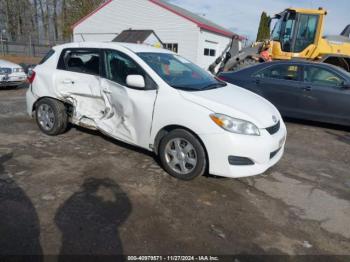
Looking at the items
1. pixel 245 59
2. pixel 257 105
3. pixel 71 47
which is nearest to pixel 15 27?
pixel 245 59

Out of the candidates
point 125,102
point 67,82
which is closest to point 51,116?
point 67,82

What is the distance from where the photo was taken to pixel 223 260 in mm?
2570

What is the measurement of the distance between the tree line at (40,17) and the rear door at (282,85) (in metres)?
31.9

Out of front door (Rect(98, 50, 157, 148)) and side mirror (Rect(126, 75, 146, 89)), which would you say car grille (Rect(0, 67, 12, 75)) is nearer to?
front door (Rect(98, 50, 157, 148))

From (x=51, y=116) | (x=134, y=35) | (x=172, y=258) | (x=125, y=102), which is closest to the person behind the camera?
(x=172, y=258)

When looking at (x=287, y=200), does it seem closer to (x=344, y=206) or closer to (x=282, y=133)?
(x=344, y=206)

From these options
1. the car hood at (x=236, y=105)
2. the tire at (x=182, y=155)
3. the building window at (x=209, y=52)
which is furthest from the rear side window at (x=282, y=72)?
A: the building window at (x=209, y=52)

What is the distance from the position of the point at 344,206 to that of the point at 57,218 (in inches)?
126

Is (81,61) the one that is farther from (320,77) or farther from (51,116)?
(320,77)

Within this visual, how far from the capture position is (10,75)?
33.2 ft

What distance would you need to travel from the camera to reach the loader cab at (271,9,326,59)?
11453 millimetres

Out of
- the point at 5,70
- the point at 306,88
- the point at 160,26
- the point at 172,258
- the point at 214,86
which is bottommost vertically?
the point at 172,258

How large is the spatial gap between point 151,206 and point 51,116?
295cm

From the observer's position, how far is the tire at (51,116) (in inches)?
203
